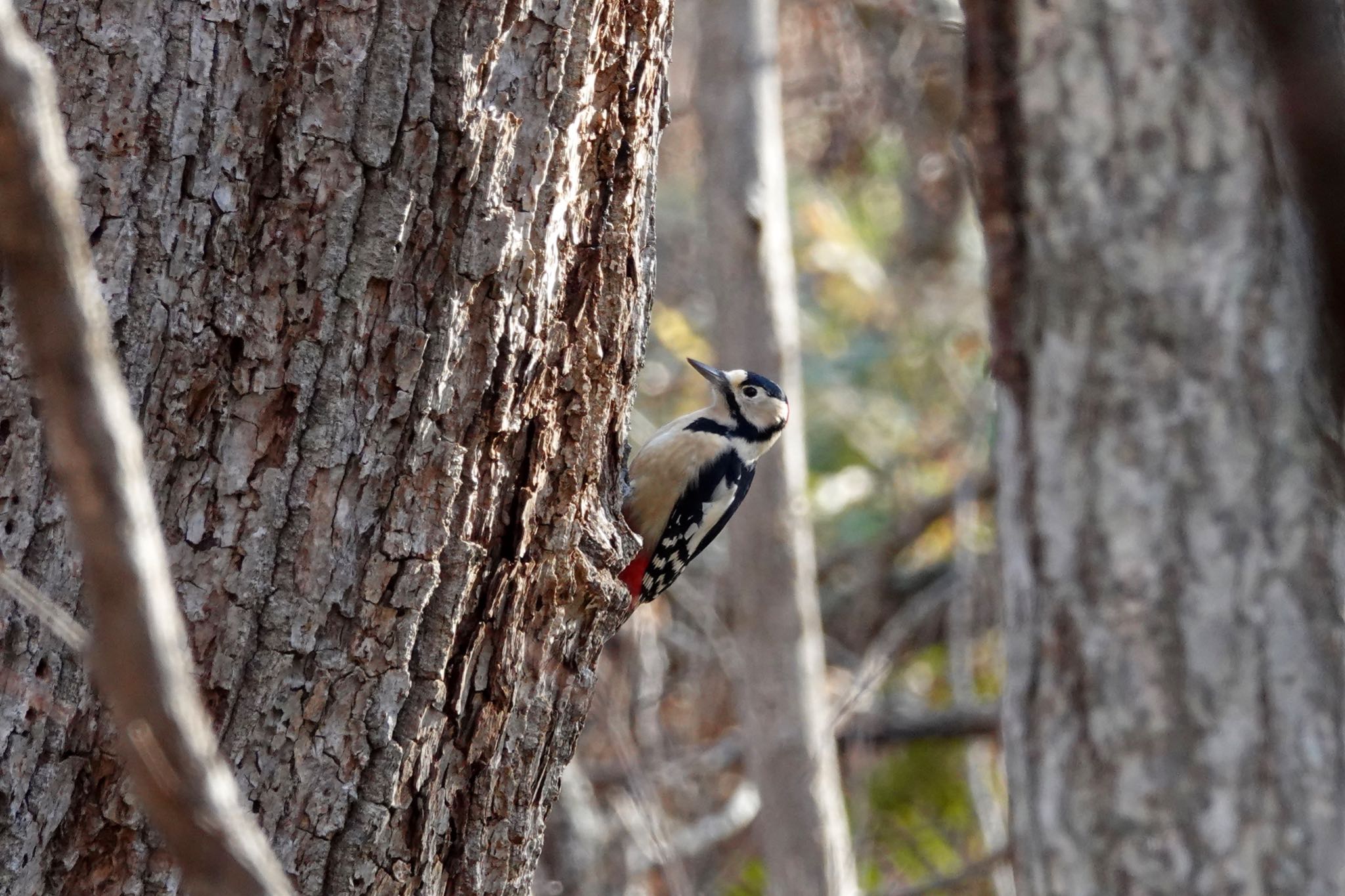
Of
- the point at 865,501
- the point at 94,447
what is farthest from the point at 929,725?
the point at 94,447

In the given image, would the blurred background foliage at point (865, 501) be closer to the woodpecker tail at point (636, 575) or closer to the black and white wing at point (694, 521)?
the black and white wing at point (694, 521)

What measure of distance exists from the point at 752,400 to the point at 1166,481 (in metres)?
2.51

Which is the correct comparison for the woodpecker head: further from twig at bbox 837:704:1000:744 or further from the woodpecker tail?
twig at bbox 837:704:1000:744

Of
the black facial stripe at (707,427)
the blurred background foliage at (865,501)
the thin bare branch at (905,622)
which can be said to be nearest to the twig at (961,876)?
the blurred background foliage at (865,501)

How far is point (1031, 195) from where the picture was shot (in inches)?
116

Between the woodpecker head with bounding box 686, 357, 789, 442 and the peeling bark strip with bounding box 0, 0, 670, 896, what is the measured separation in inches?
121

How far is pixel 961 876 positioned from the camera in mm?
5719

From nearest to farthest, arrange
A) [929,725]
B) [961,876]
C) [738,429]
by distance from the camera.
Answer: [738,429], [961,876], [929,725]

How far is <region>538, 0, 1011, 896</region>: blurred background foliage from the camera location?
24.2 feet

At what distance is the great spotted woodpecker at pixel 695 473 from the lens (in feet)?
15.3

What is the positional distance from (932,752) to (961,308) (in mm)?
2930

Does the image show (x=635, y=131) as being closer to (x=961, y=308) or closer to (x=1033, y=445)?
(x=1033, y=445)

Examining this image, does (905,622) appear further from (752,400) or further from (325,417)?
(325,417)

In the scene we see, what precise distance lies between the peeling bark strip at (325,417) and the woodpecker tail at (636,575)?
89.9 inches
